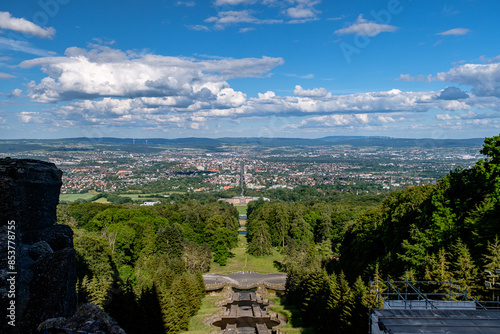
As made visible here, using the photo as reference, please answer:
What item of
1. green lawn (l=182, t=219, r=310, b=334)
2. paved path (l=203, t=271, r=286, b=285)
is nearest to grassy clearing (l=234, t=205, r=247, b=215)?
green lawn (l=182, t=219, r=310, b=334)

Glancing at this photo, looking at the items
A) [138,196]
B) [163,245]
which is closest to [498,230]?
[163,245]

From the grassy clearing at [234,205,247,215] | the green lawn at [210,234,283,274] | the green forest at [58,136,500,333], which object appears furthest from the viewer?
the grassy clearing at [234,205,247,215]

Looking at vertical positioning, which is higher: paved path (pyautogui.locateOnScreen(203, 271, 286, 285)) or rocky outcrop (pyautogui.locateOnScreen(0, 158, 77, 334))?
rocky outcrop (pyautogui.locateOnScreen(0, 158, 77, 334))

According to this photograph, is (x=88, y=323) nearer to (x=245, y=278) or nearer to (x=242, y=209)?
(x=245, y=278)

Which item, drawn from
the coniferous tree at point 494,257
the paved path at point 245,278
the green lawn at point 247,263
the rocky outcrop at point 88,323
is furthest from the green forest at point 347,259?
the rocky outcrop at point 88,323

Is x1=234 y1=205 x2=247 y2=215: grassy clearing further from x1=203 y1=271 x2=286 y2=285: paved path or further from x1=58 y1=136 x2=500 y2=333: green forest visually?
x1=203 y1=271 x2=286 y2=285: paved path

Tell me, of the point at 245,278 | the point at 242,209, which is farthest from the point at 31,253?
the point at 242,209
